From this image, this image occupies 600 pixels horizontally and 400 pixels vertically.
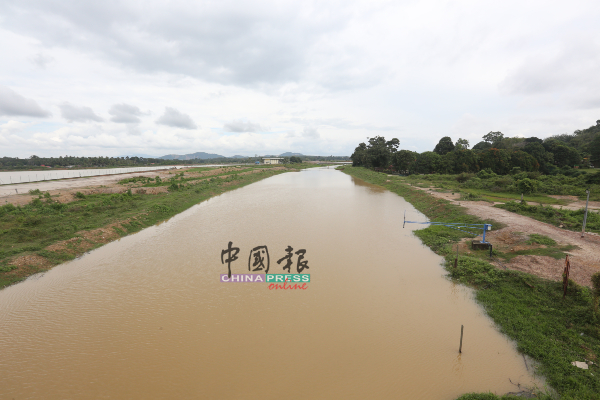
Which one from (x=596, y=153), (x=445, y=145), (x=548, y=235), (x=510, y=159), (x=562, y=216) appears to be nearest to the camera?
(x=548, y=235)

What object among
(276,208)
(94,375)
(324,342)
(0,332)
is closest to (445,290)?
(324,342)

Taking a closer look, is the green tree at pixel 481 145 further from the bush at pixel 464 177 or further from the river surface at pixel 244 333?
the river surface at pixel 244 333

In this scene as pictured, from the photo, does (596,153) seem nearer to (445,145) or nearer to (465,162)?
(465,162)

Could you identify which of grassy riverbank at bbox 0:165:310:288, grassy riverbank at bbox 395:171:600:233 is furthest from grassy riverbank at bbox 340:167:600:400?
grassy riverbank at bbox 0:165:310:288

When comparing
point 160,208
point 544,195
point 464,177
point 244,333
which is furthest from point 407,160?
point 244,333

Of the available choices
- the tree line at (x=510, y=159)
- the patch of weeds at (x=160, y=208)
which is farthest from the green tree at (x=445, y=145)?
the patch of weeds at (x=160, y=208)

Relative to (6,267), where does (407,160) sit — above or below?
above

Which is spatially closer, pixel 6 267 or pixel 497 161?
pixel 6 267

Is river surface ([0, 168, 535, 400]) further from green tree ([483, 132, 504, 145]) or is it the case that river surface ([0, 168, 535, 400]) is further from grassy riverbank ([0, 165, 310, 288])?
green tree ([483, 132, 504, 145])
